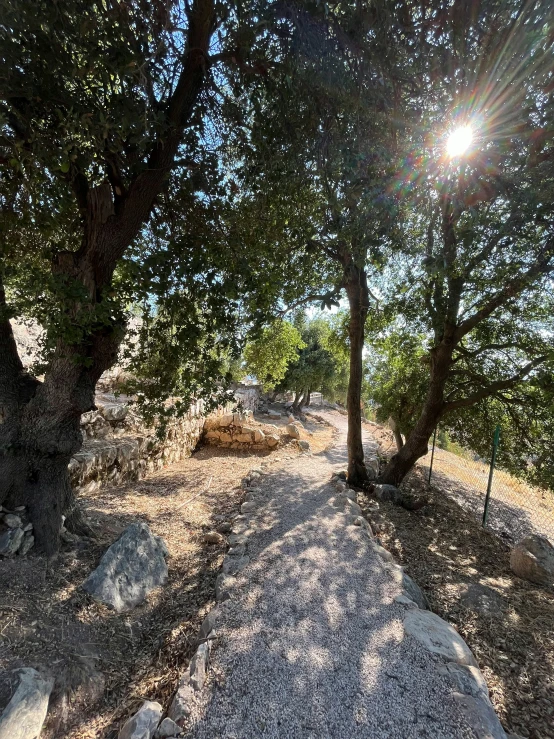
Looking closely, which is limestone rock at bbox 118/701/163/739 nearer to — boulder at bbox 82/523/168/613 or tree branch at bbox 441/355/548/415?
boulder at bbox 82/523/168/613

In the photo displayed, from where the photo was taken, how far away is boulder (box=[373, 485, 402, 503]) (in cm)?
677

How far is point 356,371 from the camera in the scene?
713 cm

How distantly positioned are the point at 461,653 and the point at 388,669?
0.66 m

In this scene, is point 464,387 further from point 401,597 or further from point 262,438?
point 262,438

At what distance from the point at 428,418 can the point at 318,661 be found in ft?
17.6

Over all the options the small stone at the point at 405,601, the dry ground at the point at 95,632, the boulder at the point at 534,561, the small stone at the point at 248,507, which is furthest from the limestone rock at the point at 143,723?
the boulder at the point at 534,561

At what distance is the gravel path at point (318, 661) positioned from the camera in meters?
1.88

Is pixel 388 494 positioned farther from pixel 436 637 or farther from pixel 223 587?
A: pixel 223 587

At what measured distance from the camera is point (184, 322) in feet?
10.7

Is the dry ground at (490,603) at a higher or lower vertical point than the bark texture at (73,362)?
lower

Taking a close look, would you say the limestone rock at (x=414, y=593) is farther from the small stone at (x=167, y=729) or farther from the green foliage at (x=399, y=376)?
the green foliage at (x=399, y=376)

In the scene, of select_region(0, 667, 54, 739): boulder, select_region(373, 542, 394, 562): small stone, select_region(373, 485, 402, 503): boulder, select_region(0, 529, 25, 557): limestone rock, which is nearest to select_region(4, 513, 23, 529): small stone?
select_region(0, 529, 25, 557): limestone rock

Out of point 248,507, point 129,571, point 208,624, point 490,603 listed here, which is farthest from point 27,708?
point 490,603

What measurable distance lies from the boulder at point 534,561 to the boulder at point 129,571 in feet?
16.6
